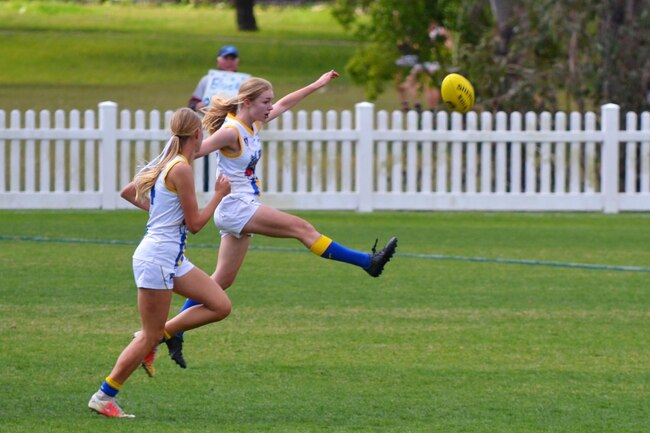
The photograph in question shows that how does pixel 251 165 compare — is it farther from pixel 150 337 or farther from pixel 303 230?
pixel 150 337

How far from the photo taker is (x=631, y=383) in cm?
834

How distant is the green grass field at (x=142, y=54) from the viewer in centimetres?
3666

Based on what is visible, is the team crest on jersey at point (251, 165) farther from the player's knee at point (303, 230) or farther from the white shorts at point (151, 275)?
the white shorts at point (151, 275)

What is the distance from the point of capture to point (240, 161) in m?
9.17

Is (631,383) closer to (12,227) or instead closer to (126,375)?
(126,375)

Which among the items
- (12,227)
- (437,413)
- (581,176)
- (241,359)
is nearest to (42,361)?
(241,359)

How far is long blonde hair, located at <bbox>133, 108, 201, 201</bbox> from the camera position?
7.44m

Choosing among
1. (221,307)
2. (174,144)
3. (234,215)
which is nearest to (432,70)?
(234,215)

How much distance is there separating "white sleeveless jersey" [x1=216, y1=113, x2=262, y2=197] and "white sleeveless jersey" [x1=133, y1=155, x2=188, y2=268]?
1.69 meters

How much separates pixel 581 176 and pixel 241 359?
37.6ft

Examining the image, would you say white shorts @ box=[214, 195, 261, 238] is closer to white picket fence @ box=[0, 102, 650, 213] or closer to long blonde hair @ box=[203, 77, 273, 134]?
long blonde hair @ box=[203, 77, 273, 134]

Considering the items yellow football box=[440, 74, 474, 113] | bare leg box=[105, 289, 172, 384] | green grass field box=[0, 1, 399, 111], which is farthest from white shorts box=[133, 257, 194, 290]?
green grass field box=[0, 1, 399, 111]

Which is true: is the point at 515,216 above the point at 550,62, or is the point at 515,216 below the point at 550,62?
below

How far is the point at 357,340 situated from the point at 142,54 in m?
35.7
